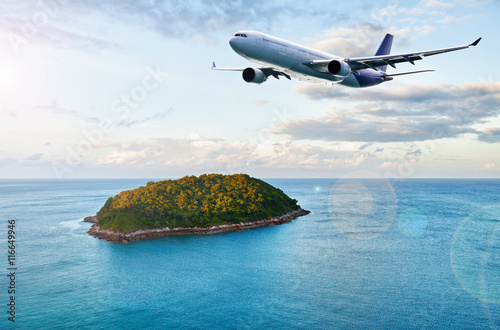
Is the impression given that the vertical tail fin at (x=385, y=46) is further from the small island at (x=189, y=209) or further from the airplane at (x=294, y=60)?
the small island at (x=189, y=209)

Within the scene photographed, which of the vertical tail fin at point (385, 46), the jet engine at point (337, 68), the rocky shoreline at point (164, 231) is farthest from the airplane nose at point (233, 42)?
the rocky shoreline at point (164, 231)

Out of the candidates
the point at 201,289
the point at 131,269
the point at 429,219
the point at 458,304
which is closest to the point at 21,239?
the point at 131,269

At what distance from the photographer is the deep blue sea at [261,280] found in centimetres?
4509

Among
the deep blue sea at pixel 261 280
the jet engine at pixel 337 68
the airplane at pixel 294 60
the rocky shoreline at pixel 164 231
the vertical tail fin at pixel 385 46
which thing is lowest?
the deep blue sea at pixel 261 280

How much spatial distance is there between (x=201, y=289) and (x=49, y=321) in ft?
72.9

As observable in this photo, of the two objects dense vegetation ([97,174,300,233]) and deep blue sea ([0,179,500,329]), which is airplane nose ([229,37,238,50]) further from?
dense vegetation ([97,174,300,233])

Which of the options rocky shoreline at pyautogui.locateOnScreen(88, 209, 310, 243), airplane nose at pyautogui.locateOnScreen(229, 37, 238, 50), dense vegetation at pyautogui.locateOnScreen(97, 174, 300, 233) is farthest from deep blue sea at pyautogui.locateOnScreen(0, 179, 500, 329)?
airplane nose at pyautogui.locateOnScreen(229, 37, 238, 50)

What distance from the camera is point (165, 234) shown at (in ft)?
281

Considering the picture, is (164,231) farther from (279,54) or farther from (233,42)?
(233,42)

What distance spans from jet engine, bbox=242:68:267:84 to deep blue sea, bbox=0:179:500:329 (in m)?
32.4

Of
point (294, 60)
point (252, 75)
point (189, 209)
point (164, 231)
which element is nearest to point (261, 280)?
point (164, 231)

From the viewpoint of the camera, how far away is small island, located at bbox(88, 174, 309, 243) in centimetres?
8531

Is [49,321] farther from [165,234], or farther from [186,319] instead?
[165,234]

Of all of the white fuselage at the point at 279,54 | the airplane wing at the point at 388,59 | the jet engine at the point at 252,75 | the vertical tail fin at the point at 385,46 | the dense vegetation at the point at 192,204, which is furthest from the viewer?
the dense vegetation at the point at 192,204
